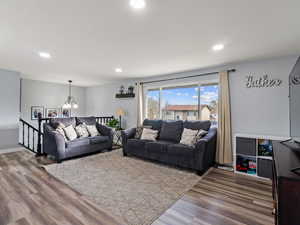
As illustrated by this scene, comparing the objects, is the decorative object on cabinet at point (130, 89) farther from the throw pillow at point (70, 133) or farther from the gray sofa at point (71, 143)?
the throw pillow at point (70, 133)

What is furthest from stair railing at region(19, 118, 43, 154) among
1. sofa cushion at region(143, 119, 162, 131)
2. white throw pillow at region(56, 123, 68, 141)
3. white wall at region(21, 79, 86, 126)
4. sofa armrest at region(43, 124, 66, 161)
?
sofa cushion at region(143, 119, 162, 131)

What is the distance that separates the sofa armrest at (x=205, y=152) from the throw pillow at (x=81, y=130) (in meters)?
3.11

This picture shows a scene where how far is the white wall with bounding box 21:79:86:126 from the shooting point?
18.3ft

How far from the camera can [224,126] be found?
3523mm

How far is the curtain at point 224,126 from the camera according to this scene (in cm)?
345

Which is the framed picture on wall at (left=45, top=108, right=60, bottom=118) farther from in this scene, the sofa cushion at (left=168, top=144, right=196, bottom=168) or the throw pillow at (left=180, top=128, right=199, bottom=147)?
the throw pillow at (left=180, top=128, right=199, bottom=147)

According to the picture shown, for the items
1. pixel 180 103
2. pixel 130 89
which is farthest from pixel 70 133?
pixel 180 103

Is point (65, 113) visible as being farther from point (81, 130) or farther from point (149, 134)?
point (149, 134)

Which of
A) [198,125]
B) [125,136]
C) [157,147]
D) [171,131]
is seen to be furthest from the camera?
[125,136]

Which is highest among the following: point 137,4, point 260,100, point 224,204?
point 137,4

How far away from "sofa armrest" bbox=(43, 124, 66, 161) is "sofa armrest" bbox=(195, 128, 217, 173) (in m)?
3.10

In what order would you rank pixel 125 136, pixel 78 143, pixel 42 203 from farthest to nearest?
pixel 125 136 < pixel 78 143 < pixel 42 203

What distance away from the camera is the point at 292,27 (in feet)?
6.43

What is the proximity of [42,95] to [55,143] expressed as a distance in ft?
11.4
